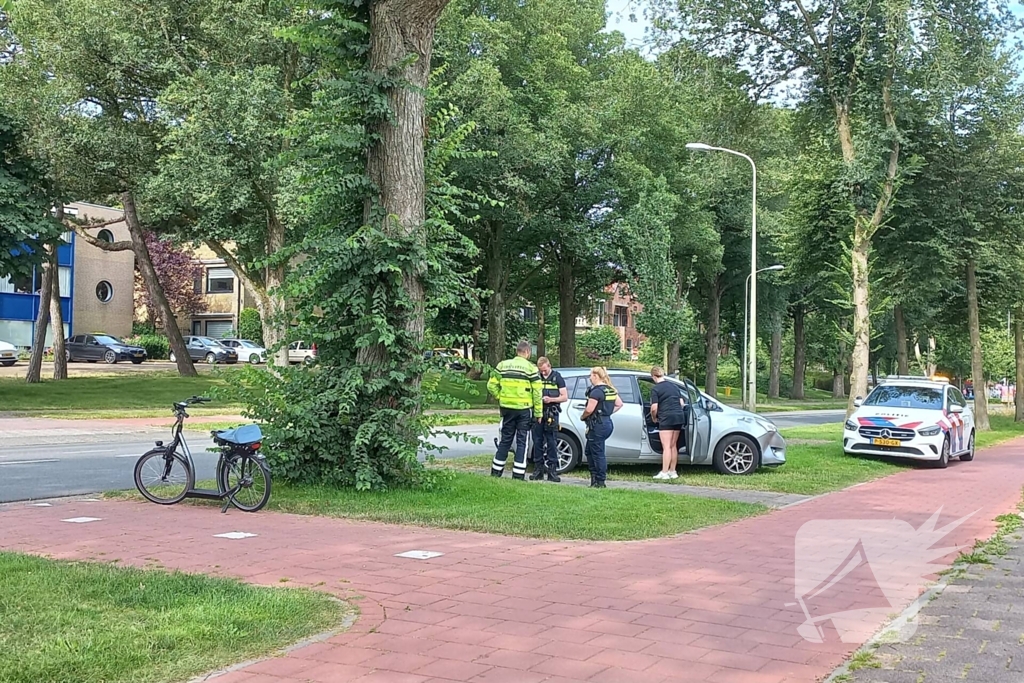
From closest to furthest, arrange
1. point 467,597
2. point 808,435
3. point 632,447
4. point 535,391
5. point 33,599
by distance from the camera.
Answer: point 33,599 → point 467,597 → point 535,391 → point 632,447 → point 808,435

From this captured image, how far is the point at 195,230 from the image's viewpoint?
3206 cm

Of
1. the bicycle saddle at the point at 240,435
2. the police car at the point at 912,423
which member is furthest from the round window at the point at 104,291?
the bicycle saddle at the point at 240,435

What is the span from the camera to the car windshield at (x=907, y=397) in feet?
63.0

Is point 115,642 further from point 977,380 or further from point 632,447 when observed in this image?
point 977,380

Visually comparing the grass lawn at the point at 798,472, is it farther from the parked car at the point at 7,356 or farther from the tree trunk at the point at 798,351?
the tree trunk at the point at 798,351

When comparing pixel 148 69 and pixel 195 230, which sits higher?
pixel 148 69

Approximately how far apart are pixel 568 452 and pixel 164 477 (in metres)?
6.49

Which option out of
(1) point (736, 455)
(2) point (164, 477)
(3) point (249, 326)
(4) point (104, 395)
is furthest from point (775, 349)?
(2) point (164, 477)

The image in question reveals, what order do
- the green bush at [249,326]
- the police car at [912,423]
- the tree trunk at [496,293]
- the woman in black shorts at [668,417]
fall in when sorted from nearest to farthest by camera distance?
the woman in black shorts at [668,417] < the police car at [912,423] < the tree trunk at [496,293] < the green bush at [249,326]

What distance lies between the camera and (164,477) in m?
10.5

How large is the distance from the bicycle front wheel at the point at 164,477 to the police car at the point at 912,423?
13325 millimetres

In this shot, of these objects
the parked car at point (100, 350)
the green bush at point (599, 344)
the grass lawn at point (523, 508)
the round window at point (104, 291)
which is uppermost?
the round window at point (104, 291)

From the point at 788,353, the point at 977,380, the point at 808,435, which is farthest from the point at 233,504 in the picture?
the point at 788,353

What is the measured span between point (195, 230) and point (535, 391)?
2242 cm
